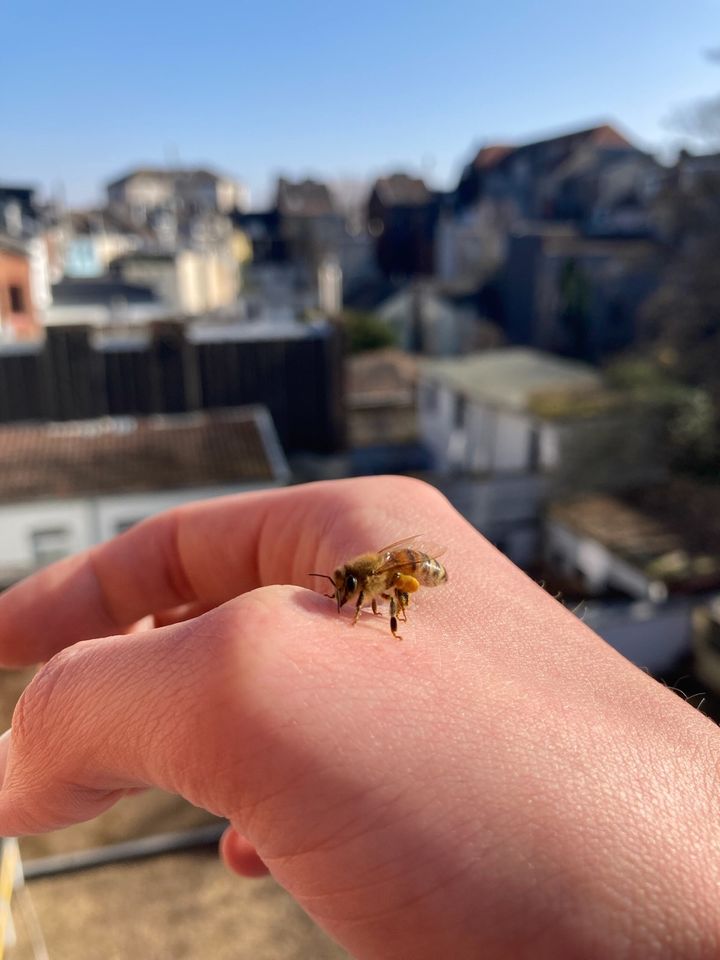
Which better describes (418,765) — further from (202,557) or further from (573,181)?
(573,181)

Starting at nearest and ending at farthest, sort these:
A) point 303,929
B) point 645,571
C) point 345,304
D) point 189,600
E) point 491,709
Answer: point 491,709
point 189,600
point 303,929
point 645,571
point 345,304

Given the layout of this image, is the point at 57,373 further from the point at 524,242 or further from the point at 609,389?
the point at 524,242

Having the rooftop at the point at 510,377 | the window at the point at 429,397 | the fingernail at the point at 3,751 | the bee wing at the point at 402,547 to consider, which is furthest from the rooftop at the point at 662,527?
the fingernail at the point at 3,751

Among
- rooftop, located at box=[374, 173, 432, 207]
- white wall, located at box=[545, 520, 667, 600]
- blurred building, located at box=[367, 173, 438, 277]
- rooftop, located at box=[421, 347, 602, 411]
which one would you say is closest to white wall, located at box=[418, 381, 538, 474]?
rooftop, located at box=[421, 347, 602, 411]

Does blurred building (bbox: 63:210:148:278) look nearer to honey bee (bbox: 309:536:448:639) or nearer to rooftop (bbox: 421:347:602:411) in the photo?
rooftop (bbox: 421:347:602:411)

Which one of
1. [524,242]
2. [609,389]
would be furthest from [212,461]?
[524,242]

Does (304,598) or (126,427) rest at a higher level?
(304,598)
